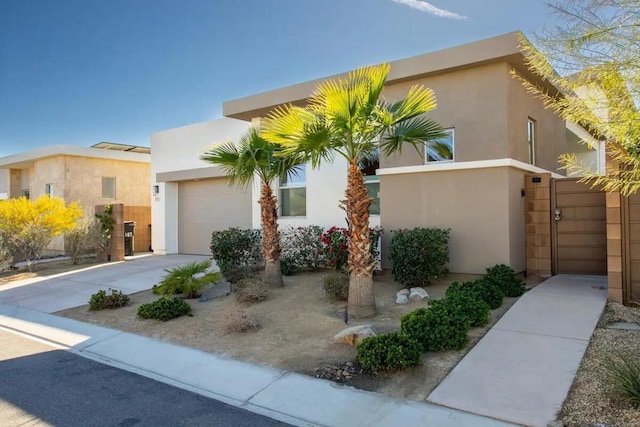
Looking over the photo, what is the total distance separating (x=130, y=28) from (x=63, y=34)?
2.05 metres

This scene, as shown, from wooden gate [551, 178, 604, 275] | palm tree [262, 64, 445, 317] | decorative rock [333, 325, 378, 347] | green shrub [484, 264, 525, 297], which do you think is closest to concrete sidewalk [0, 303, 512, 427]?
decorative rock [333, 325, 378, 347]

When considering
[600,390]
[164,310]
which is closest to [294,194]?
[164,310]

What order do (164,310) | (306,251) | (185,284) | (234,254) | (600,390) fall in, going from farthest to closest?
1. (306,251)
2. (234,254)
3. (185,284)
4. (164,310)
5. (600,390)

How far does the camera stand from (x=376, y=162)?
420 inches

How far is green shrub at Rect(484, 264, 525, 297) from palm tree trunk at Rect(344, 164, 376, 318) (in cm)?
239

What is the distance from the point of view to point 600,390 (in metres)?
4.23

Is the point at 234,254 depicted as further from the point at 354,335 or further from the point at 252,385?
the point at 252,385

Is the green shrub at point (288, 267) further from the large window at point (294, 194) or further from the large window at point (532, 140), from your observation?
the large window at point (532, 140)

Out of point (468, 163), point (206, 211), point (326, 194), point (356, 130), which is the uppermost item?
point (356, 130)

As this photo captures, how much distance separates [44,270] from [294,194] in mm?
8856

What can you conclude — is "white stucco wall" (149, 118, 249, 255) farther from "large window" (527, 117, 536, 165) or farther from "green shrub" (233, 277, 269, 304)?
"large window" (527, 117, 536, 165)

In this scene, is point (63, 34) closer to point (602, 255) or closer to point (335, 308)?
point (335, 308)

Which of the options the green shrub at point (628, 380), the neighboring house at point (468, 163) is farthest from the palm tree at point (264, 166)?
the green shrub at point (628, 380)

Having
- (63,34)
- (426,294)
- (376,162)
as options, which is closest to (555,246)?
(426,294)
